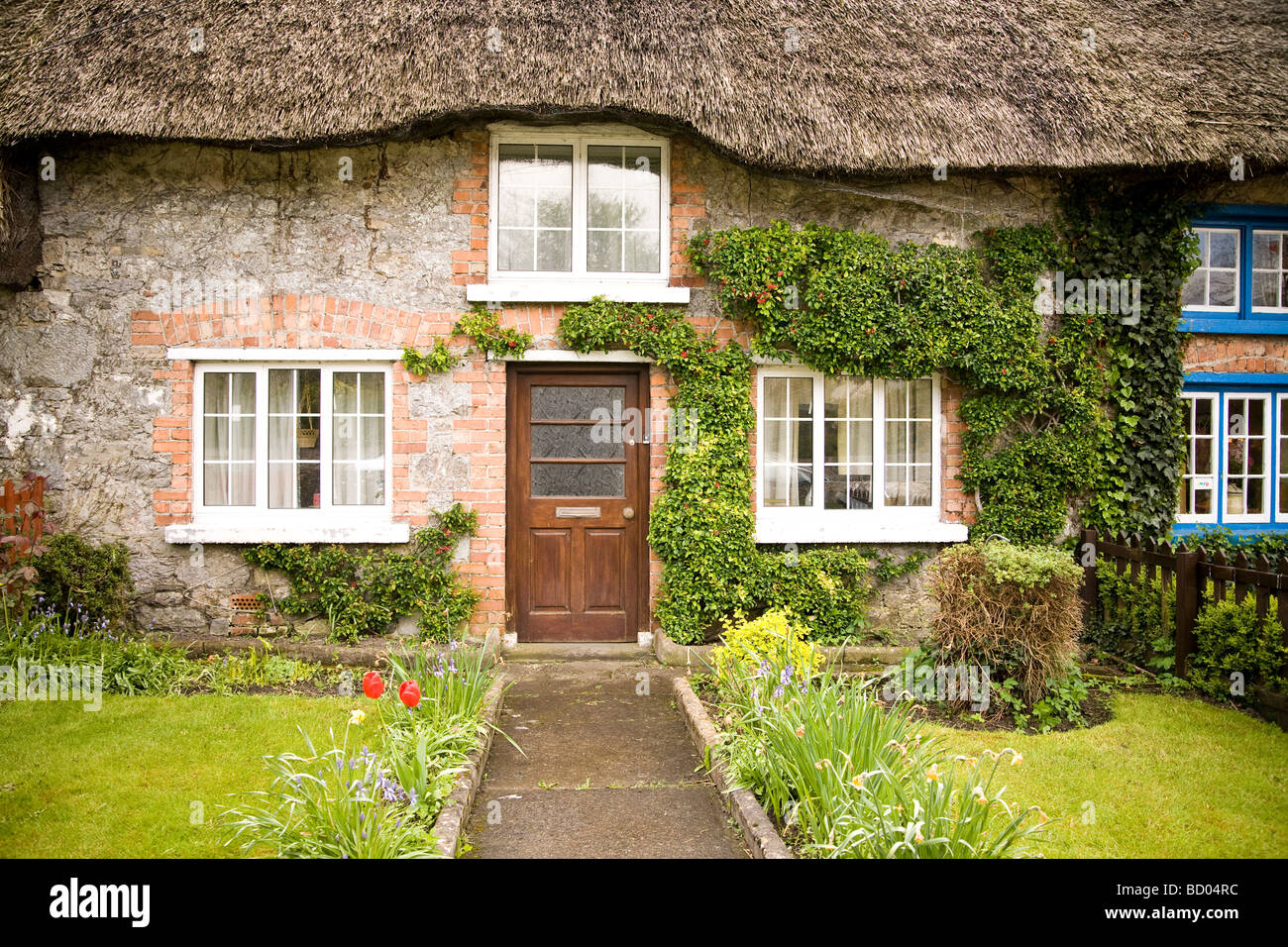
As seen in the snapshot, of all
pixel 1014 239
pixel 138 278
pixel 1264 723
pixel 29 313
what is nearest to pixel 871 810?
pixel 1264 723

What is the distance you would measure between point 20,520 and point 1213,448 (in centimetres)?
1066

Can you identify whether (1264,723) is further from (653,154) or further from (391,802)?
(653,154)

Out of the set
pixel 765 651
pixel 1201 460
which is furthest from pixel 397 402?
pixel 1201 460

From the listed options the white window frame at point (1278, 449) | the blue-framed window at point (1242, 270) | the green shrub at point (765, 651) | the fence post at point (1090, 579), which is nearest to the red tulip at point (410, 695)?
the green shrub at point (765, 651)

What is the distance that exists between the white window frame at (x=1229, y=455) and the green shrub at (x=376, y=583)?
7223 millimetres

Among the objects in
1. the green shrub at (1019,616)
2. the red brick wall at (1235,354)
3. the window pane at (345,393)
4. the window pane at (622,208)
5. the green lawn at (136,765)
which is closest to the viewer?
the green lawn at (136,765)

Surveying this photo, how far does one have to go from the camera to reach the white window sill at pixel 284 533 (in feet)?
22.9

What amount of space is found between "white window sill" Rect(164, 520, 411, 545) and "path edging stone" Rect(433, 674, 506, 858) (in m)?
2.00

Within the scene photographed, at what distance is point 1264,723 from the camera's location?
18.3 ft

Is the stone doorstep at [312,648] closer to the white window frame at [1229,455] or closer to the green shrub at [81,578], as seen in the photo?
the green shrub at [81,578]

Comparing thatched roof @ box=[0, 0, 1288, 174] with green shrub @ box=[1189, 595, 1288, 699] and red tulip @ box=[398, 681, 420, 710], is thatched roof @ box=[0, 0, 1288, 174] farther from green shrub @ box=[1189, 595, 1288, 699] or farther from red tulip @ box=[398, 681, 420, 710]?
red tulip @ box=[398, 681, 420, 710]

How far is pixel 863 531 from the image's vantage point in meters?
7.37

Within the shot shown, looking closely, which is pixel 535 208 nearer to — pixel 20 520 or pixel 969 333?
pixel 969 333

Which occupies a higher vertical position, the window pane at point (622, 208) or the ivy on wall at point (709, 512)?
the window pane at point (622, 208)
